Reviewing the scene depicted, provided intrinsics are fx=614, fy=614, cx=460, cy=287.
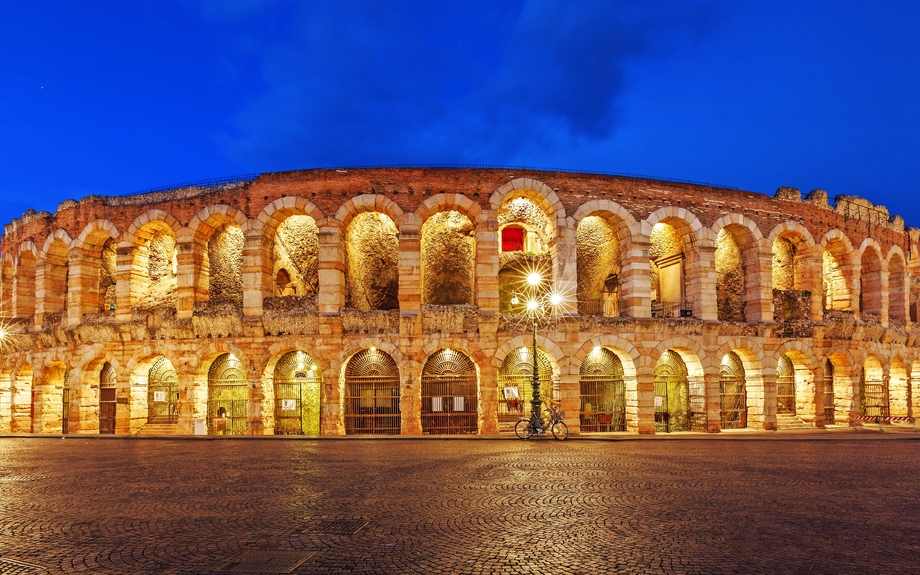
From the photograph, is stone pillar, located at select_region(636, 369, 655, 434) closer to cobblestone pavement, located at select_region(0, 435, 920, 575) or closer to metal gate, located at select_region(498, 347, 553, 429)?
metal gate, located at select_region(498, 347, 553, 429)

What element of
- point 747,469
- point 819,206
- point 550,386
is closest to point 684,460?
point 747,469

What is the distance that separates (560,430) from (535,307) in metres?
4.28

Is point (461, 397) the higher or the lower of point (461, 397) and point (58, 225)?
the lower

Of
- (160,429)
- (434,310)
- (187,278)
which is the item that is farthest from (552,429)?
(160,429)

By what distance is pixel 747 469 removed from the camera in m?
11.8

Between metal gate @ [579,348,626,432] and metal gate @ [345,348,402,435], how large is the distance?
687 cm

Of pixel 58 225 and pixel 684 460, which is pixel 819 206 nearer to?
pixel 684 460

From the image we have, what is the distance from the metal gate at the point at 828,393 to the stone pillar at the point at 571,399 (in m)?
11.6

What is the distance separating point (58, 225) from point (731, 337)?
87.8 feet

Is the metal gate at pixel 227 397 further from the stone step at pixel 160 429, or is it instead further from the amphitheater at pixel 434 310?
the stone step at pixel 160 429

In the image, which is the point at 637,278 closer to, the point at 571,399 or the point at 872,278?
the point at 571,399

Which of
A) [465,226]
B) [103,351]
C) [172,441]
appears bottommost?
[172,441]

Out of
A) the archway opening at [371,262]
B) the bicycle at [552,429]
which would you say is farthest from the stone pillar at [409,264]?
the bicycle at [552,429]

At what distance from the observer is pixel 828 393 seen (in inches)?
1024
